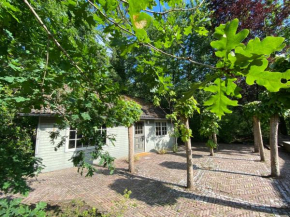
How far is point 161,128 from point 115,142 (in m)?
4.90

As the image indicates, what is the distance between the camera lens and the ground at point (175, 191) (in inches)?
148

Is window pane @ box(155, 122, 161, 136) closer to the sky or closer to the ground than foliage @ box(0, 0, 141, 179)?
closer to the ground

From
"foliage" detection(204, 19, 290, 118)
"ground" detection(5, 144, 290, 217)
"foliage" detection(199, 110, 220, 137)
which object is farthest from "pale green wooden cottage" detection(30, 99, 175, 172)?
"foliage" detection(199, 110, 220, 137)

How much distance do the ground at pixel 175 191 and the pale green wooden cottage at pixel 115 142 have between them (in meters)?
0.70

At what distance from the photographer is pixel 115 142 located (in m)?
9.46

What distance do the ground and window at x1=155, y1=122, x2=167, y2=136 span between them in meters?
5.73

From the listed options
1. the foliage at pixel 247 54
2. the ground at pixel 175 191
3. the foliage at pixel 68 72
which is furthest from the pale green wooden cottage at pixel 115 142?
the foliage at pixel 247 54

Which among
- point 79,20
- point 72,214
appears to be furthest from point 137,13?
point 72,214

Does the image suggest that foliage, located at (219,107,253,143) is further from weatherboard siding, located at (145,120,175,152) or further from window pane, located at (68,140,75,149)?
window pane, located at (68,140,75,149)

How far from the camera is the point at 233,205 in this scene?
3900mm

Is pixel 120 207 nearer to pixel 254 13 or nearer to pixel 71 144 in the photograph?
pixel 71 144

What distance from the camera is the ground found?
12.3 feet

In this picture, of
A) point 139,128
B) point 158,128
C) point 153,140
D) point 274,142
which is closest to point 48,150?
point 139,128

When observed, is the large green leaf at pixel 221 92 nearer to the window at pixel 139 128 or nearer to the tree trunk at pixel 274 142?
the tree trunk at pixel 274 142
